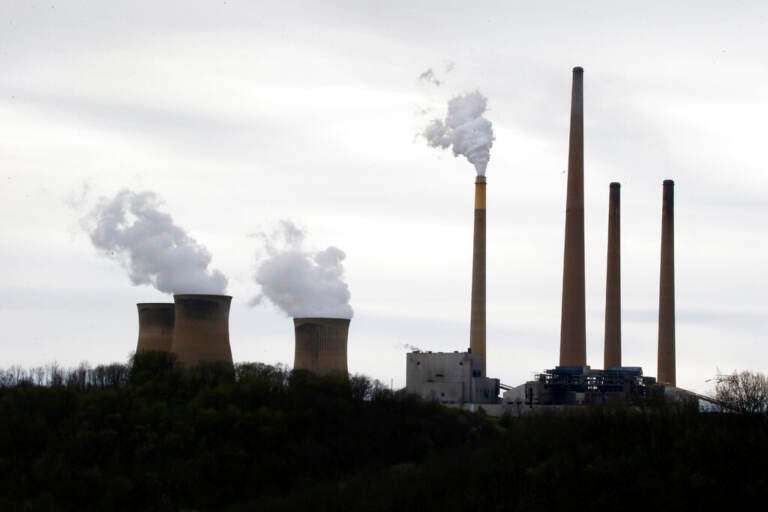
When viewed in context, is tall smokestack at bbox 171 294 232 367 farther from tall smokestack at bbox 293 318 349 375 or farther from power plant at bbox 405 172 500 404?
power plant at bbox 405 172 500 404

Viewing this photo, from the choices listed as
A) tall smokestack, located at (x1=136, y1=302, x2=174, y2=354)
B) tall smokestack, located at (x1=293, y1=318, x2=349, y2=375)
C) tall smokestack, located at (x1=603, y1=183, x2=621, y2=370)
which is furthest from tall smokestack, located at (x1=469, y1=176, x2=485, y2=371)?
tall smokestack, located at (x1=136, y1=302, x2=174, y2=354)

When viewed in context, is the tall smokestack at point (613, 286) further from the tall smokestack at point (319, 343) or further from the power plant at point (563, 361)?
the tall smokestack at point (319, 343)

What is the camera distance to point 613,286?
227ft

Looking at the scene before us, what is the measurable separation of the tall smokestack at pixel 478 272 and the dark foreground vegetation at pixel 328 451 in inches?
526

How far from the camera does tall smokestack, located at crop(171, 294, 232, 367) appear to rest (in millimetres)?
47344

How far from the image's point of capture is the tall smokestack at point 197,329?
1864 inches

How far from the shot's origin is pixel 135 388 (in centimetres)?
4572

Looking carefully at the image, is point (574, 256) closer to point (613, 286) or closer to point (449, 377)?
point (613, 286)

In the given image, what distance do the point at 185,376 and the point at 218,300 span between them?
3.35m

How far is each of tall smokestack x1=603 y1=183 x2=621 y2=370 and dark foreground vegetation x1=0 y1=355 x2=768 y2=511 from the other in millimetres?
20121

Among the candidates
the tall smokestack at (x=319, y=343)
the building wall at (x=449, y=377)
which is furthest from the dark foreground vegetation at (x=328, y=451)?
the building wall at (x=449, y=377)

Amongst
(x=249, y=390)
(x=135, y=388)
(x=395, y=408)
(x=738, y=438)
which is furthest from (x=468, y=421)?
(x=738, y=438)

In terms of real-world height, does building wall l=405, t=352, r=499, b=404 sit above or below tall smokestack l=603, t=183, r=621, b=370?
below

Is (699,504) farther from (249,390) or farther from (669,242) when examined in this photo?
(669,242)
